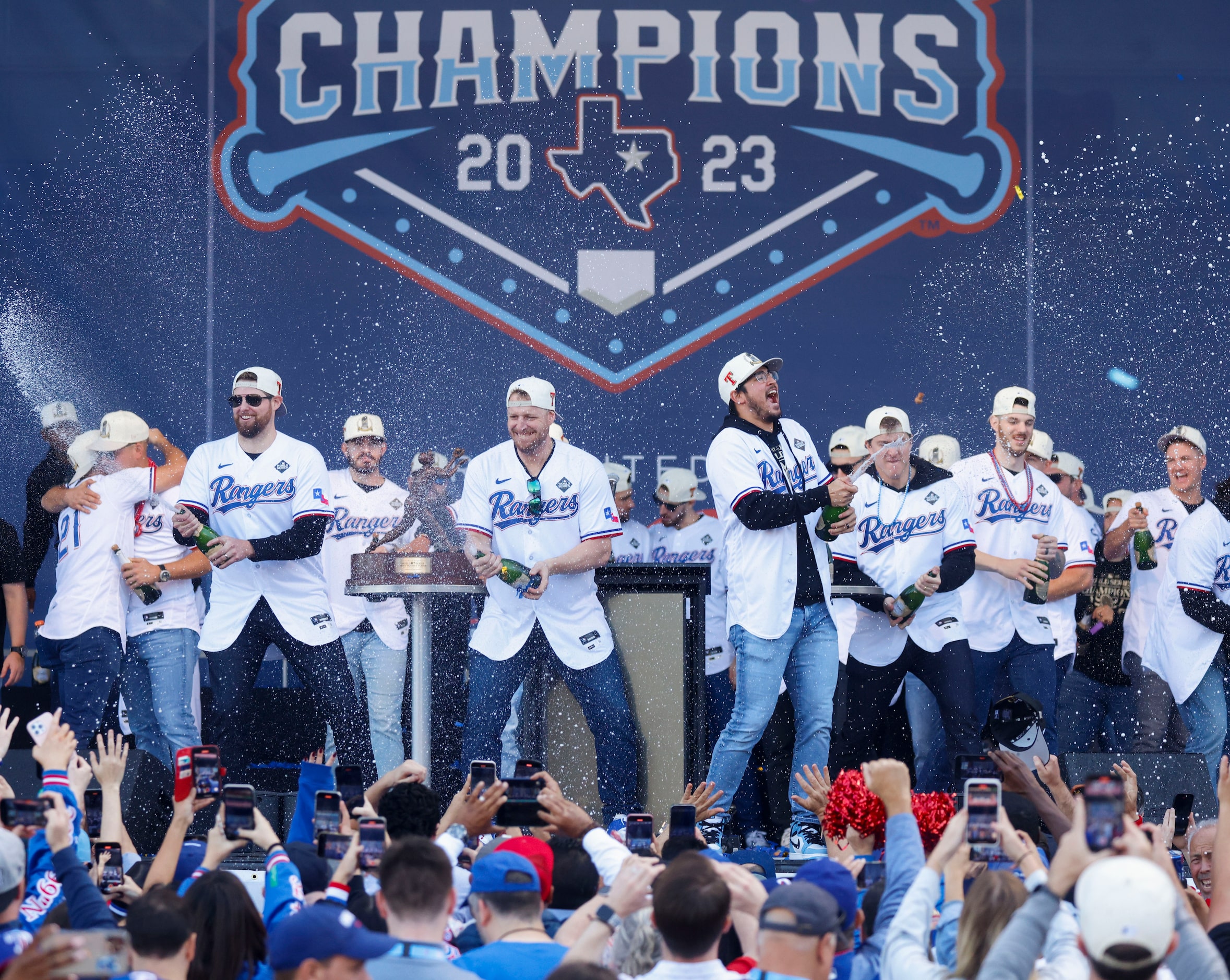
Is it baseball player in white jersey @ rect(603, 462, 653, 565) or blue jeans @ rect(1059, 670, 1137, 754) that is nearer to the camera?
blue jeans @ rect(1059, 670, 1137, 754)

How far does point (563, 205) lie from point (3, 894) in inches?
307

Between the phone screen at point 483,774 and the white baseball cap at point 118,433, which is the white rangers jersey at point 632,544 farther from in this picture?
the phone screen at point 483,774

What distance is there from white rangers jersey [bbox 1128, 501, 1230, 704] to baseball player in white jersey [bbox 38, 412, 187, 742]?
4748 millimetres

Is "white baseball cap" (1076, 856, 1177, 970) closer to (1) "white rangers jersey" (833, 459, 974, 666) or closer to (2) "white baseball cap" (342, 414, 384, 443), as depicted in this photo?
(1) "white rangers jersey" (833, 459, 974, 666)

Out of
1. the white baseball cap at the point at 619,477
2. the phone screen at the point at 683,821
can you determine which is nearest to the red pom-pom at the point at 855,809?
the phone screen at the point at 683,821

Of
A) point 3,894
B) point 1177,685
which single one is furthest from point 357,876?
point 1177,685

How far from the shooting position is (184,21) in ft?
34.3

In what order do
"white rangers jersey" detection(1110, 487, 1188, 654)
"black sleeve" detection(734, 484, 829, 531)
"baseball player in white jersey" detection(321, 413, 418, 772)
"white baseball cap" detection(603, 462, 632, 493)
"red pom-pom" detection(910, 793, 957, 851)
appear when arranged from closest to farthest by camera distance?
1. "red pom-pom" detection(910, 793, 957, 851)
2. "black sleeve" detection(734, 484, 829, 531)
3. "baseball player in white jersey" detection(321, 413, 418, 772)
4. "white rangers jersey" detection(1110, 487, 1188, 654)
5. "white baseball cap" detection(603, 462, 632, 493)

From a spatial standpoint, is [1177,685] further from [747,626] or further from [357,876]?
[357,876]

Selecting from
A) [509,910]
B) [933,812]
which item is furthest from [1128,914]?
[933,812]

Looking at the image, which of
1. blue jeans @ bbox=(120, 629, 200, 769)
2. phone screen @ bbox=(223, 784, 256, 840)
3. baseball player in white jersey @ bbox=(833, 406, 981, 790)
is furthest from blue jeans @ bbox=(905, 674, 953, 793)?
phone screen @ bbox=(223, 784, 256, 840)

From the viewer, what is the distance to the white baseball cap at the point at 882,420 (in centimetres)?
802

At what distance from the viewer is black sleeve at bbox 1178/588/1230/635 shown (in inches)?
298

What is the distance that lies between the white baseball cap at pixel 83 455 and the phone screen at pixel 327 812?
14.4 feet
